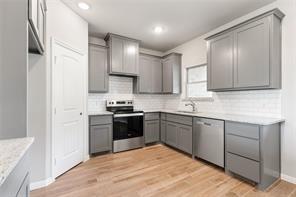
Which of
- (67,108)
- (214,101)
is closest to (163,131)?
(214,101)

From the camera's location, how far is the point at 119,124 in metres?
3.44

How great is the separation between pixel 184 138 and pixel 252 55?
1.95m

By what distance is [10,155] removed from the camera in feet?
2.43

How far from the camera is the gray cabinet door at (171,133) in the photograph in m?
3.49

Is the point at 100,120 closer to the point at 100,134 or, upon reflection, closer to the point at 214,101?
the point at 100,134

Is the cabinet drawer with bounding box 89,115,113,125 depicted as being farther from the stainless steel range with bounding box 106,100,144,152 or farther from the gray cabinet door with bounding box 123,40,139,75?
the gray cabinet door with bounding box 123,40,139,75

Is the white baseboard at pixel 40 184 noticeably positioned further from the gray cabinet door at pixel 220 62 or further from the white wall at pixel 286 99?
the white wall at pixel 286 99

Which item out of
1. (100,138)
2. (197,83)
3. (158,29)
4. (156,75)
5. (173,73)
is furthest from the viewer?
(156,75)

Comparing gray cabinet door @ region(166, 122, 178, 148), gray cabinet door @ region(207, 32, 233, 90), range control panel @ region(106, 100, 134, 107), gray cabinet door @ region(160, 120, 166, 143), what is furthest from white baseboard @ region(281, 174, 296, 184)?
range control panel @ region(106, 100, 134, 107)

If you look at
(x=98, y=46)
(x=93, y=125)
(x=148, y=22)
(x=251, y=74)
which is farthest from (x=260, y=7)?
(x=93, y=125)

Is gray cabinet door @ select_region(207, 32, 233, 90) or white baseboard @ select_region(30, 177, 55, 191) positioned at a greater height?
gray cabinet door @ select_region(207, 32, 233, 90)

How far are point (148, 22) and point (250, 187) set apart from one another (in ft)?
10.6

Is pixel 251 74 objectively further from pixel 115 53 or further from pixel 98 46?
pixel 98 46

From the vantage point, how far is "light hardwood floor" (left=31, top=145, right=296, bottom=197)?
1.95 m
